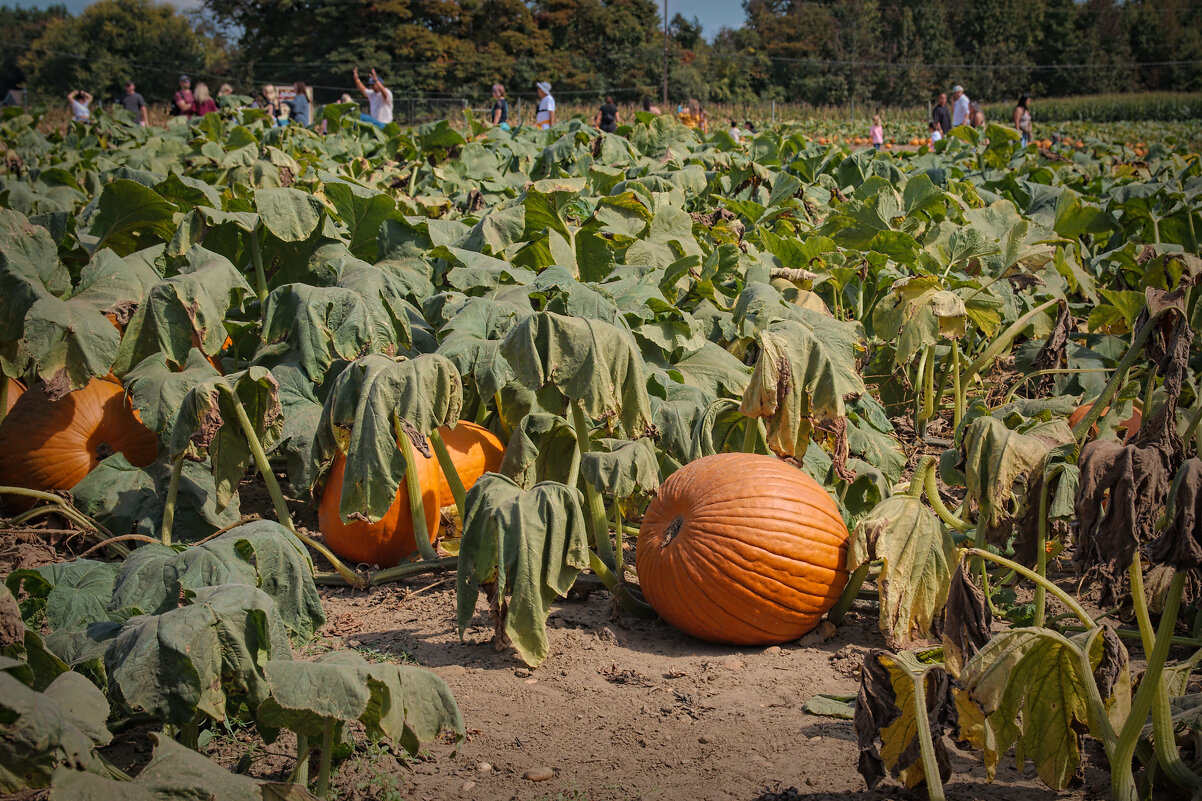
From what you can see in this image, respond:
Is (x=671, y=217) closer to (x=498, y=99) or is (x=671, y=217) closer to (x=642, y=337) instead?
(x=642, y=337)

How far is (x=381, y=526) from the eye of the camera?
11.1ft

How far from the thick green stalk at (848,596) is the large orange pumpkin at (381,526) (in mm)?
1442

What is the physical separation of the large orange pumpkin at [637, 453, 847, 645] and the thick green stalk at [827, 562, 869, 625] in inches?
1.2

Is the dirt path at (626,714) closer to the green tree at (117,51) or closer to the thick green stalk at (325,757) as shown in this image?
the thick green stalk at (325,757)

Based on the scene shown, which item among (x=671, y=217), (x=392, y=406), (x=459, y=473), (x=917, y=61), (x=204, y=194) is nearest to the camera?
(x=392, y=406)

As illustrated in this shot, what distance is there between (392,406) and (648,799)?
1.30 metres

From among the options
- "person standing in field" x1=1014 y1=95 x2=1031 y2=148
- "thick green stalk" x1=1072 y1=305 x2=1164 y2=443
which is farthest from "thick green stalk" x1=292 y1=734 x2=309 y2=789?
"person standing in field" x1=1014 y1=95 x2=1031 y2=148

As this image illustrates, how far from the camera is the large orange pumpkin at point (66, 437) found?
146 inches

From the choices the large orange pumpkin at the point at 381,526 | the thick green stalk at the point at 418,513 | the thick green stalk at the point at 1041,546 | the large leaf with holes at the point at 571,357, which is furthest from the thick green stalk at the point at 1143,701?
the large orange pumpkin at the point at 381,526

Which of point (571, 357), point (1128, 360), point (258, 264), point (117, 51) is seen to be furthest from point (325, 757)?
point (117, 51)

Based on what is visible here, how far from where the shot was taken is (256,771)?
216cm

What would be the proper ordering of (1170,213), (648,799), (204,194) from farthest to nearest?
(1170,213) → (204,194) → (648,799)

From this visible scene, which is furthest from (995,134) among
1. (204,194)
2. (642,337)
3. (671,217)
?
(204,194)

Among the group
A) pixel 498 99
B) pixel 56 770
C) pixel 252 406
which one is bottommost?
pixel 56 770
